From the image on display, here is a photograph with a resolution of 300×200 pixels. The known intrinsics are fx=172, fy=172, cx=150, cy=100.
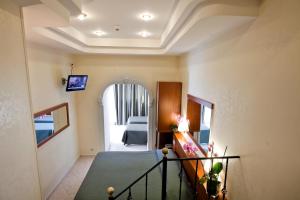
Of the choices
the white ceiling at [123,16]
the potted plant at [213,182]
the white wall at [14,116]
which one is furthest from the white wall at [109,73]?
the white wall at [14,116]

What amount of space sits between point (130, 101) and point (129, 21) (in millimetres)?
6109

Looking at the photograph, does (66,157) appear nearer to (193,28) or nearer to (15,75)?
(15,75)

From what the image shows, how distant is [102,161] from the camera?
3.78m

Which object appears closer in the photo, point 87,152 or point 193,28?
point 193,28

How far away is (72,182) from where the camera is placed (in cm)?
410

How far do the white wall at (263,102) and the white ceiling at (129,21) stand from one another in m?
0.26

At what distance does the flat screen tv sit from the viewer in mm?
3949

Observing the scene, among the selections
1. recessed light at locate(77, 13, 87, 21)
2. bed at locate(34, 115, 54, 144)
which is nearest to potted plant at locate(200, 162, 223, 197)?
recessed light at locate(77, 13, 87, 21)

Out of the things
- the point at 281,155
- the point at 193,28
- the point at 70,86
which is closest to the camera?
the point at 281,155

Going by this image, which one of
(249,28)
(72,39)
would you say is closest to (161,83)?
(72,39)

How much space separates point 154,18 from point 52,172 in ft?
12.3

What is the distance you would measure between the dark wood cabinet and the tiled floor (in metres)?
2.31

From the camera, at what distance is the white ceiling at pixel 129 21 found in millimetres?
1617

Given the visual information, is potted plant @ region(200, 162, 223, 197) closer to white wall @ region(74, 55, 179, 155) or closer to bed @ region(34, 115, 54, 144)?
bed @ region(34, 115, 54, 144)
